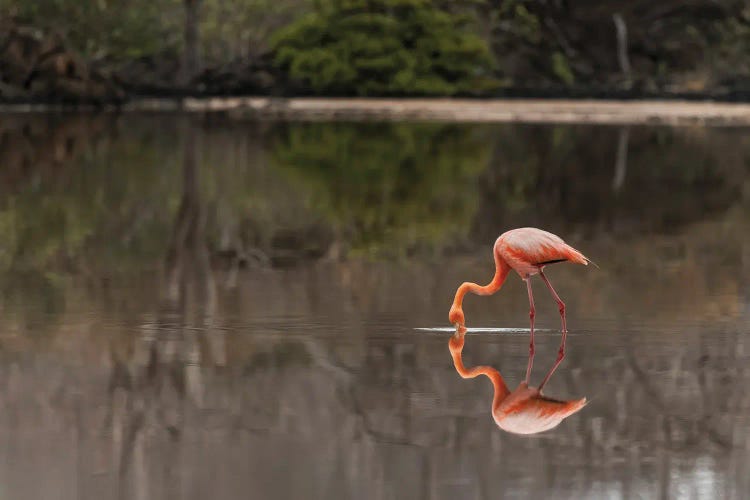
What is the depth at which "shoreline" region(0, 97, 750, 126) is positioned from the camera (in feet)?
153

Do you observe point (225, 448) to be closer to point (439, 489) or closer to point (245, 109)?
point (439, 489)

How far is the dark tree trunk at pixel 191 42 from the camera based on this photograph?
5909 centimetres

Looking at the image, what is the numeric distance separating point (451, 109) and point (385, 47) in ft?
17.2

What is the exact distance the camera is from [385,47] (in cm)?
5694

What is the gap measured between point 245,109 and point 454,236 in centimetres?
3413

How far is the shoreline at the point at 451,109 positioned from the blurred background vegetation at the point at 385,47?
2.32 ft

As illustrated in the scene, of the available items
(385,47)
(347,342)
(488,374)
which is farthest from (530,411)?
(385,47)

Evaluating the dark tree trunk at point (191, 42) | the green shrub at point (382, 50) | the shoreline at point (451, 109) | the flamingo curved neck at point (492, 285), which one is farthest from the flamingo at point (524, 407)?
the dark tree trunk at point (191, 42)

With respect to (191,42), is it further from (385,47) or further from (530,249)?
(530,249)

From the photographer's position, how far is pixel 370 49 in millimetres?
56250

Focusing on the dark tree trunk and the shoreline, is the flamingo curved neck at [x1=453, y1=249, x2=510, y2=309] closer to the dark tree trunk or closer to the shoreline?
the shoreline

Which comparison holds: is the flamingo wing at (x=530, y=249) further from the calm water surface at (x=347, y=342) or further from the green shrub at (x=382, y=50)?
the green shrub at (x=382, y=50)

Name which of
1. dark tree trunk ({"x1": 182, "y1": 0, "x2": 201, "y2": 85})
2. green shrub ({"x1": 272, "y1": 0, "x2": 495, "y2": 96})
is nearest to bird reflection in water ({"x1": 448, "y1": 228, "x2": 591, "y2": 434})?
green shrub ({"x1": 272, "y1": 0, "x2": 495, "y2": 96})

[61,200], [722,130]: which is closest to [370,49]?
[722,130]
